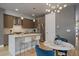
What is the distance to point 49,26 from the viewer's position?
3398mm

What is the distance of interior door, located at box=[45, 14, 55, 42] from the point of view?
3379mm

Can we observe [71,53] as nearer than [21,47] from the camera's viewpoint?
Yes

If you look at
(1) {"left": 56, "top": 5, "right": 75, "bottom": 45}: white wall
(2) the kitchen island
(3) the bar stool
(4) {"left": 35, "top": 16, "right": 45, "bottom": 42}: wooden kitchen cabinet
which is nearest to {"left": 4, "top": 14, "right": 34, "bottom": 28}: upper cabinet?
(4) {"left": 35, "top": 16, "right": 45, "bottom": 42}: wooden kitchen cabinet

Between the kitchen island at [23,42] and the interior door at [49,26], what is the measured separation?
30 cm

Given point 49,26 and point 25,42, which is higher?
point 49,26

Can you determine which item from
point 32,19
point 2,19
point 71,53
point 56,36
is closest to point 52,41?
point 56,36

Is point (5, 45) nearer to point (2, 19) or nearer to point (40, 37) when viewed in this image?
point (2, 19)

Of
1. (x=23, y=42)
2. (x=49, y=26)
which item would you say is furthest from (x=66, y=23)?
(x=23, y=42)

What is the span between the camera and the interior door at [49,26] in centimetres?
338

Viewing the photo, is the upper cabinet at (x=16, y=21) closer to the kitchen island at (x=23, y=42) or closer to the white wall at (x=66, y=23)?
the kitchen island at (x=23, y=42)

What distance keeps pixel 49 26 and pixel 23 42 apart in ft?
3.44

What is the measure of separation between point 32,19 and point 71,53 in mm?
1356

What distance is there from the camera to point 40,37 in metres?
3.48

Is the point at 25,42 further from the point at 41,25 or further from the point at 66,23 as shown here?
the point at 66,23
